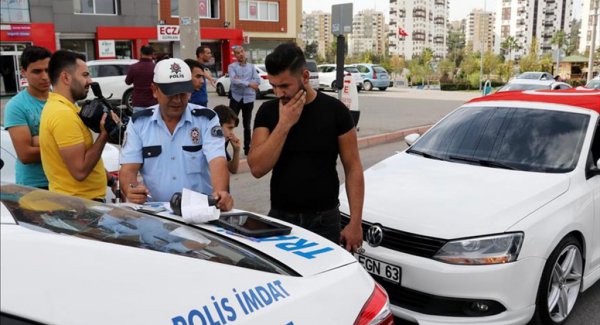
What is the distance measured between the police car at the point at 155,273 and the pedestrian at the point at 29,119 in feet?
5.50

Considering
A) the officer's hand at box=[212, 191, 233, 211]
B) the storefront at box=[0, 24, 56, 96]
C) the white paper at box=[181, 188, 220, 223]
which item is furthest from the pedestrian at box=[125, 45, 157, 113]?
the storefront at box=[0, 24, 56, 96]

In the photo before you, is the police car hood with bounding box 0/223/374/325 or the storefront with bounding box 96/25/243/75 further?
the storefront with bounding box 96/25/243/75

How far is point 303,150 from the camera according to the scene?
2.86m

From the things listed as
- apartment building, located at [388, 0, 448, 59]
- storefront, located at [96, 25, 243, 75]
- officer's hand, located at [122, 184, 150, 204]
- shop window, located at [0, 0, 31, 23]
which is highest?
apartment building, located at [388, 0, 448, 59]

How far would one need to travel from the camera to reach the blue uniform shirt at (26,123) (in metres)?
3.35

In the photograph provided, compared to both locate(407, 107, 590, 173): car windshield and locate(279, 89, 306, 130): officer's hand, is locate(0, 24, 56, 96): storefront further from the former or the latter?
locate(279, 89, 306, 130): officer's hand

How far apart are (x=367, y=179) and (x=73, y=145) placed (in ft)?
7.12

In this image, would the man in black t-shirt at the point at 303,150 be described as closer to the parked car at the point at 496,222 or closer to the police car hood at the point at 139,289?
the parked car at the point at 496,222

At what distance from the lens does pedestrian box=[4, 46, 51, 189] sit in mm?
3297

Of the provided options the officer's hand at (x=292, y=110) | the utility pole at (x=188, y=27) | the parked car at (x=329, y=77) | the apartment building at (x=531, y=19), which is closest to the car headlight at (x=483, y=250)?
the officer's hand at (x=292, y=110)

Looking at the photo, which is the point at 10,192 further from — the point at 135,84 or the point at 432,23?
the point at 432,23

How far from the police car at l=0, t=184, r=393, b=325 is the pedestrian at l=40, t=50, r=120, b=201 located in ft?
3.46

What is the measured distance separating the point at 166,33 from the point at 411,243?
1197 inches

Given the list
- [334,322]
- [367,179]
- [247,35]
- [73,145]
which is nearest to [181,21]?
[367,179]
